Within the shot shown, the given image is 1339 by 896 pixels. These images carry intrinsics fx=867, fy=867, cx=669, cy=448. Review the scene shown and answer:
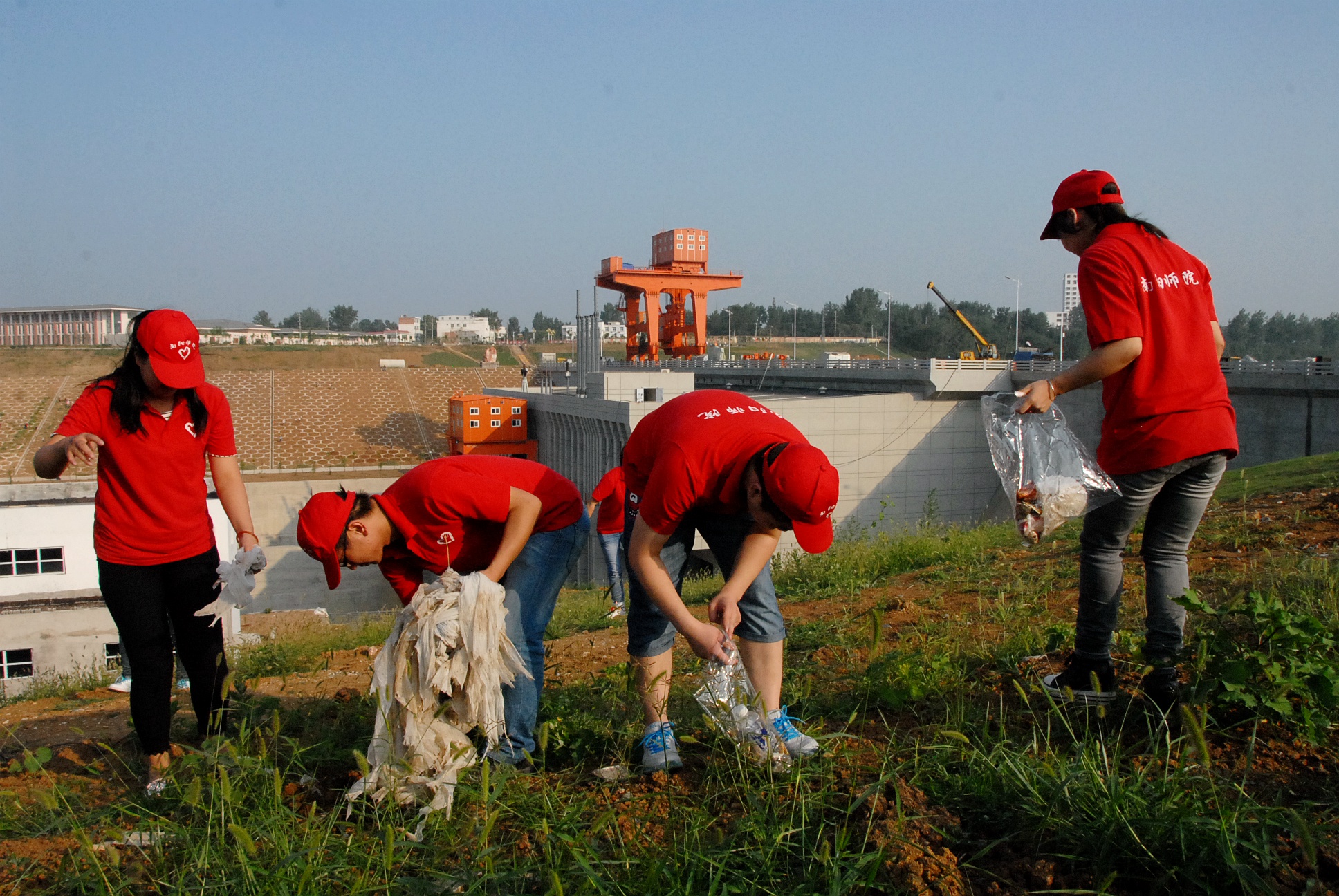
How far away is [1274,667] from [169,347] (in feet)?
11.7

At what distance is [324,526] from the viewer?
263cm

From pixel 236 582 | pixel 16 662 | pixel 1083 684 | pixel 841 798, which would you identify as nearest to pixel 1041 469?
pixel 1083 684

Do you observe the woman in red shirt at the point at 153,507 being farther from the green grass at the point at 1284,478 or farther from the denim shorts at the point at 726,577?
the green grass at the point at 1284,478

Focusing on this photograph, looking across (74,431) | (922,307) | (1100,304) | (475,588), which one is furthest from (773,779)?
(922,307)

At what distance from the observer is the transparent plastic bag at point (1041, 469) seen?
2.80 metres

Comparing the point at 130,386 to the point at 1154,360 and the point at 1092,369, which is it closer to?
the point at 1092,369

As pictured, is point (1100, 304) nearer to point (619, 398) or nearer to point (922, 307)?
point (619, 398)

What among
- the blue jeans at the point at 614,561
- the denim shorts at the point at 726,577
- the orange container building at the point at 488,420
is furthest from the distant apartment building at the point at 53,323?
the denim shorts at the point at 726,577

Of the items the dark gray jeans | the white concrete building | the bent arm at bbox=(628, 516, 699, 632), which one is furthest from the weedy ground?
the white concrete building

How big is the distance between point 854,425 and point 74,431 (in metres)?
19.5

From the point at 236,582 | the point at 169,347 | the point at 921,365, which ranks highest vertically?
the point at 921,365

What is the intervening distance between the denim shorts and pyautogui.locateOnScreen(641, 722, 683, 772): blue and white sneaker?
9.7 inches

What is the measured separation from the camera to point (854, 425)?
21.3m

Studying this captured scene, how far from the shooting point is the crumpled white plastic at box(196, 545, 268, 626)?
9.84ft
